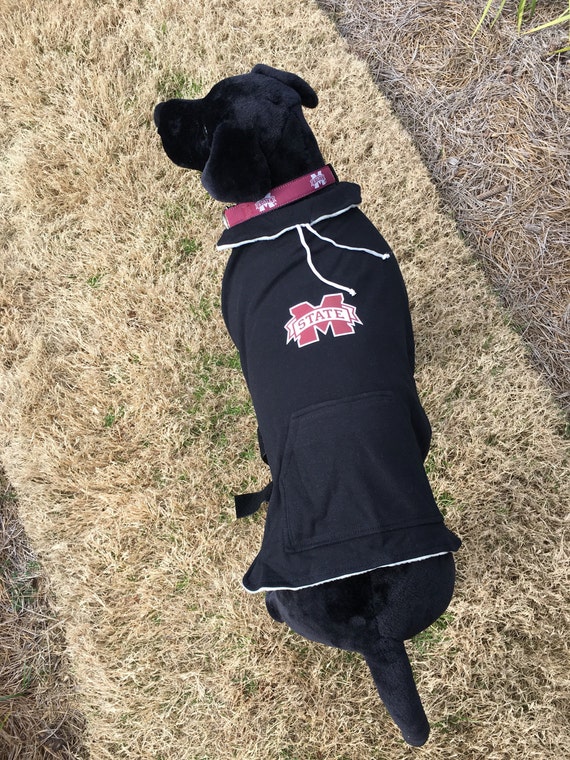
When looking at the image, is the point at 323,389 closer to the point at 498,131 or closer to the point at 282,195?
the point at 282,195

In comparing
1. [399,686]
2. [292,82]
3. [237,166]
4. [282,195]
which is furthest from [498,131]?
[399,686]

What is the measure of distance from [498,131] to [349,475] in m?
2.31

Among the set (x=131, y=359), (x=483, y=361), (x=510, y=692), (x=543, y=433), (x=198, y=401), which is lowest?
(x=510, y=692)

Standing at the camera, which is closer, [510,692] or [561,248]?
[510,692]

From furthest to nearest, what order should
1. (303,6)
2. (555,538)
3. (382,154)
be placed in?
(303,6) < (382,154) < (555,538)

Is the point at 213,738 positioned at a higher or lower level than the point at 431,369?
lower

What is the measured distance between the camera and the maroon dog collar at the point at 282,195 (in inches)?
70.4

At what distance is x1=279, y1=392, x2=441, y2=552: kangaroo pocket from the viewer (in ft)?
4.69

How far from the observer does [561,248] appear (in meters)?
2.76

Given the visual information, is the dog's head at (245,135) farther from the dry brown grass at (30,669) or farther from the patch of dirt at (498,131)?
the dry brown grass at (30,669)

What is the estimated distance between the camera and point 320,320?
1.59 m

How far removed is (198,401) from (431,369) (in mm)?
1038

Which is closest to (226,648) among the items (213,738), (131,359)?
(213,738)

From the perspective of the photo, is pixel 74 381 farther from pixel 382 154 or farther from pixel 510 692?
pixel 510 692
